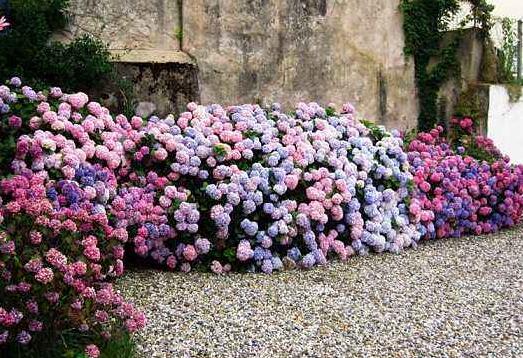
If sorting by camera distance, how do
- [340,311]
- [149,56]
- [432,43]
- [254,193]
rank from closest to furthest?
[340,311] < [254,193] < [149,56] < [432,43]

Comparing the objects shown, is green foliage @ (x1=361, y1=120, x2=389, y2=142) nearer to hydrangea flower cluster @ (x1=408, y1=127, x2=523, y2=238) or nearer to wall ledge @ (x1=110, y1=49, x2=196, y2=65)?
hydrangea flower cluster @ (x1=408, y1=127, x2=523, y2=238)

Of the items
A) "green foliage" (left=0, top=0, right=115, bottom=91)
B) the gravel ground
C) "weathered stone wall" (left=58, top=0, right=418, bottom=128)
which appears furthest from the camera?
"weathered stone wall" (left=58, top=0, right=418, bottom=128)

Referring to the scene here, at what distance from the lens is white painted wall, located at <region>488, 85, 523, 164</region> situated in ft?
30.1

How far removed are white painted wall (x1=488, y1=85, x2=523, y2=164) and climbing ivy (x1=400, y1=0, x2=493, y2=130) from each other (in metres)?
0.69

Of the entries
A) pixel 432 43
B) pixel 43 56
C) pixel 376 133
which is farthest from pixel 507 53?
pixel 43 56

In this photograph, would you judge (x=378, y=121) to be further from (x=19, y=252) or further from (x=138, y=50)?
(x=19, y=252)

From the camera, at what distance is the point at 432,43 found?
8.94m

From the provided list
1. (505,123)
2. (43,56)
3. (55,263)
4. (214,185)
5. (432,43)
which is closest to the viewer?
(55,263)

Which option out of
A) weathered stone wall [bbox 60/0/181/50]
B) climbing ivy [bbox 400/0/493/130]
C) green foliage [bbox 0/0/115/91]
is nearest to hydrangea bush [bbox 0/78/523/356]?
green foliage [bbox 0/0/115/91]

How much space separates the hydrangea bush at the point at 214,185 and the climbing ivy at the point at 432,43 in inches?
96.3

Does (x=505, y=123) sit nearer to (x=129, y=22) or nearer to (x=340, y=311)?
(x=129, y=22)

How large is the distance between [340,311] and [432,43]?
5719mm

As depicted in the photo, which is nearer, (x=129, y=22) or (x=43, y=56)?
(x=43, y=56)

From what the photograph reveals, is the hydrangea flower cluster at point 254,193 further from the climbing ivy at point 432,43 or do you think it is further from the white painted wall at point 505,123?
the white painted wall at point 505,123
